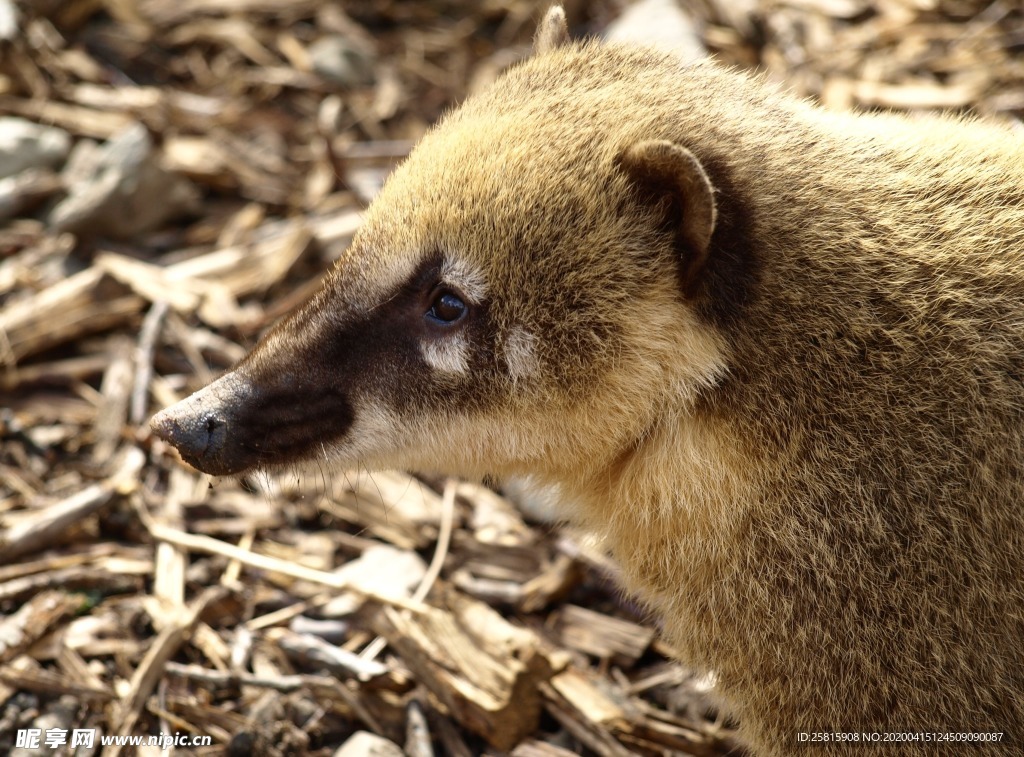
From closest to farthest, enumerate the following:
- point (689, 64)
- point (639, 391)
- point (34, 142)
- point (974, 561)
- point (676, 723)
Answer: point (974, 561), point (639, 391), point (689, 64), point (676, 723), point (34, 142)

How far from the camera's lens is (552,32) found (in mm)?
4066

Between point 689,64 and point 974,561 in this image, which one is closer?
point 974,561

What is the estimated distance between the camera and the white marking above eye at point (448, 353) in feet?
11.2

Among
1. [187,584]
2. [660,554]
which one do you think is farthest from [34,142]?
[660,554]

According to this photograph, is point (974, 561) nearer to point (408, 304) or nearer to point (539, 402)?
point (539, 402)

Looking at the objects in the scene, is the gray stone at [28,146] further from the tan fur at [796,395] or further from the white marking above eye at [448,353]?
the white marking above eye at [448,353]

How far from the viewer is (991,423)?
3.06 m

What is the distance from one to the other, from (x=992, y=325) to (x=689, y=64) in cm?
145

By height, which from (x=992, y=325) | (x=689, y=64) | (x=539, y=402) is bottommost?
(x=539, y=402)

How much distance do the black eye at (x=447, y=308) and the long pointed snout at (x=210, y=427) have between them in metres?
0.69

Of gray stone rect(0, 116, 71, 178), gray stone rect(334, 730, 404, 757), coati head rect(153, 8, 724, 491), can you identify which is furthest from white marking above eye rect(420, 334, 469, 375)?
gray stone rect(0, 116, 71, 178)

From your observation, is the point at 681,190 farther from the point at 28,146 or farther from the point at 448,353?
the point at 28,146

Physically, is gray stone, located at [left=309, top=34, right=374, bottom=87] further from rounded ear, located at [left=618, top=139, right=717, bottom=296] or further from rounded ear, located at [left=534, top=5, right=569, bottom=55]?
rounded ear, located at [left=618, top=139, right=717, bottom=296]

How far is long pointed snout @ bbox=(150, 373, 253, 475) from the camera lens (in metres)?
3.40
